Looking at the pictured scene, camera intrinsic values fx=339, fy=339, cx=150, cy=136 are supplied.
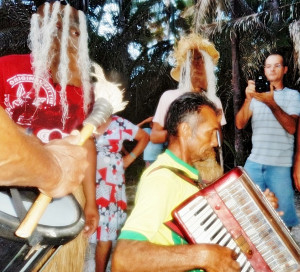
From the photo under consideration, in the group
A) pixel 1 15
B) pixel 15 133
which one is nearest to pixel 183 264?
pixel 15 133

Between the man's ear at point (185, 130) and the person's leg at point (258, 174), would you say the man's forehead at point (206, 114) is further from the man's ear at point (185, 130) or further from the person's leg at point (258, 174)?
the person's leg at point (258, 174)

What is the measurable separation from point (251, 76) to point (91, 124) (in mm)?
12672

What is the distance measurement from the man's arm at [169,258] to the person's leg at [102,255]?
182cm

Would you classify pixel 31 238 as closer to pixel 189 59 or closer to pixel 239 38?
pixel 189 59

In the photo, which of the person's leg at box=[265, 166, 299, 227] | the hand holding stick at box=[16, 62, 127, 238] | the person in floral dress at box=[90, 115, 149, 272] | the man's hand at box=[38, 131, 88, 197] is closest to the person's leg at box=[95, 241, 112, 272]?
the person in floral dress at box=[90, 115, 149, 272]

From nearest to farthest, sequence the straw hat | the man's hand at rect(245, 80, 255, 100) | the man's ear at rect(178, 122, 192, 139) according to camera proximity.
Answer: the man's ear at rect(178, 122, 192, 139), the man's hand at rect(245, 80, 255, 100), the straw hat

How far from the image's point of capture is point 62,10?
257cm

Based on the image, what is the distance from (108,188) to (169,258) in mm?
1936

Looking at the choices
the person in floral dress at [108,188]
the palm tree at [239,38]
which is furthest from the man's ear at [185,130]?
the palm tree at [239,38]

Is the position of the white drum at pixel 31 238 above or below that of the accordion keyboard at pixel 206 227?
above

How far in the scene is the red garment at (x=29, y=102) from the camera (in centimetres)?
219

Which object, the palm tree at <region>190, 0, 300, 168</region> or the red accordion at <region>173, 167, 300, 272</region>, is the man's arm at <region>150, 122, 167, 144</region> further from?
the palm tree at <region>190, 0, 300, 168</region>

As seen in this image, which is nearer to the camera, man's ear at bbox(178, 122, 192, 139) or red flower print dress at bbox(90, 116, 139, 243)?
man's ear at bbox(178, 122, 192, 139)

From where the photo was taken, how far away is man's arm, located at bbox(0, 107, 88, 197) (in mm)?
780
